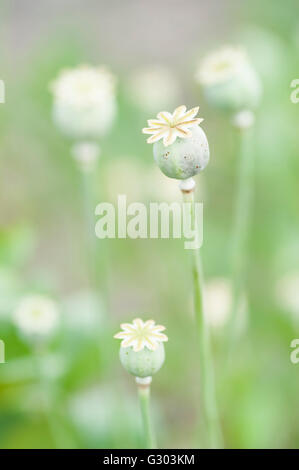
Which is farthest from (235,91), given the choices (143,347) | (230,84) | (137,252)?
(137,252)

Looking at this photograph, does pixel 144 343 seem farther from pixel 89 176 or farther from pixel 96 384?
pixel 96 384

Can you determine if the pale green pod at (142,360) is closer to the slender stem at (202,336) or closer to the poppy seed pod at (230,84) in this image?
the slender stem at (202,336)

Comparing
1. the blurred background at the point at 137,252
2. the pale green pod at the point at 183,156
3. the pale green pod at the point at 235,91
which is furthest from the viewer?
the blurred background at the point at 137,252

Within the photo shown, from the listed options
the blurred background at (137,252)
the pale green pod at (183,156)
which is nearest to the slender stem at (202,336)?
the pale green pod at (183,156)

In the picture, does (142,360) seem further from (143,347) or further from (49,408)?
(49,408)

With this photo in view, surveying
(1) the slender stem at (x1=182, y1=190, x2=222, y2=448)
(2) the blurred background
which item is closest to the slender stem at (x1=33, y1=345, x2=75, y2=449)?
(2) the blurred background

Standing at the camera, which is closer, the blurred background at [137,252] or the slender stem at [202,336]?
the slender stem at [202,336]

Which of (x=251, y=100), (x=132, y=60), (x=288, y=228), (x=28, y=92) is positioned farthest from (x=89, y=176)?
(x=132, y=60)

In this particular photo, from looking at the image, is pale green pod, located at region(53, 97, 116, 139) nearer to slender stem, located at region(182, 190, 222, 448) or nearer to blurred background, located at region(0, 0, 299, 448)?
blurred background, located at region(0, 0, 299, 448)
